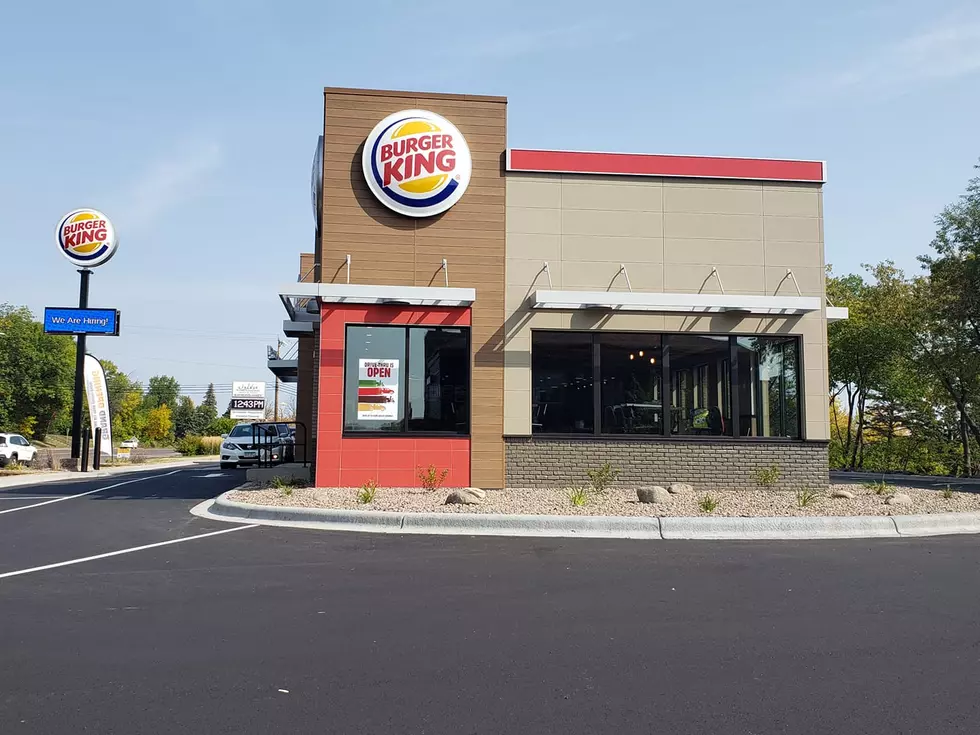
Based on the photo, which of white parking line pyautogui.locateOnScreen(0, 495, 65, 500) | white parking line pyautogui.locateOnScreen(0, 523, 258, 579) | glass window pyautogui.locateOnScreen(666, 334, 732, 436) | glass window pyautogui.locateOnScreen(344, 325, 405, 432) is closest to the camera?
white parking line pyautogui.locateOnScreen(0, 523, 258, 579)

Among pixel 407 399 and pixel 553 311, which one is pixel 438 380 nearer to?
pixel 407 399

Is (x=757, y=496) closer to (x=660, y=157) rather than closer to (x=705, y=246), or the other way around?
(x=705, y=246)

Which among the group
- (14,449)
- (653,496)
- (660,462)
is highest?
(660,462)

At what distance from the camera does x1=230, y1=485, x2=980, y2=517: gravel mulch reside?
1176 centimetres

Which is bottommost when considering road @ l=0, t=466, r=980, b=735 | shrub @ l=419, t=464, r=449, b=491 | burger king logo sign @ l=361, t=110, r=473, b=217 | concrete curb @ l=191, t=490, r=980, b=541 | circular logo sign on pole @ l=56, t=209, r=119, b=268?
road @ l=0, t=466, r=980, b=735

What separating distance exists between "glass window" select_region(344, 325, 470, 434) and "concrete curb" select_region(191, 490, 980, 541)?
4.02 meters

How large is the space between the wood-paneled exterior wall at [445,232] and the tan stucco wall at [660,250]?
1.02ft

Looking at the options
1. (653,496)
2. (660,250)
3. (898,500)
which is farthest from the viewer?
(660,250)

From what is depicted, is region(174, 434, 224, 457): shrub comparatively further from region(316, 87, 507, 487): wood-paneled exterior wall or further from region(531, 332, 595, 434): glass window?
region(531, 332, 595, 434): glass window

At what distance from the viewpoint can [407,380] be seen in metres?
15.5

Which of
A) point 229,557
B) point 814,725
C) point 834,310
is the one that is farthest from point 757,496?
point 814,725

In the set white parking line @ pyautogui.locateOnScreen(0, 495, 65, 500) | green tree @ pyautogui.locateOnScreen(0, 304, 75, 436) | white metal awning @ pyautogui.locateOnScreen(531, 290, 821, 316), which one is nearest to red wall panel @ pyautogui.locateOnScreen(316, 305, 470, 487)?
white metal awning @ pyautogui.locateOnScreen(531, 290, 821, 316)

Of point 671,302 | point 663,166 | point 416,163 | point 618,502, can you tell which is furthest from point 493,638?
point 663,166

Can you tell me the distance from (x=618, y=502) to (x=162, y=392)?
13375 cm
